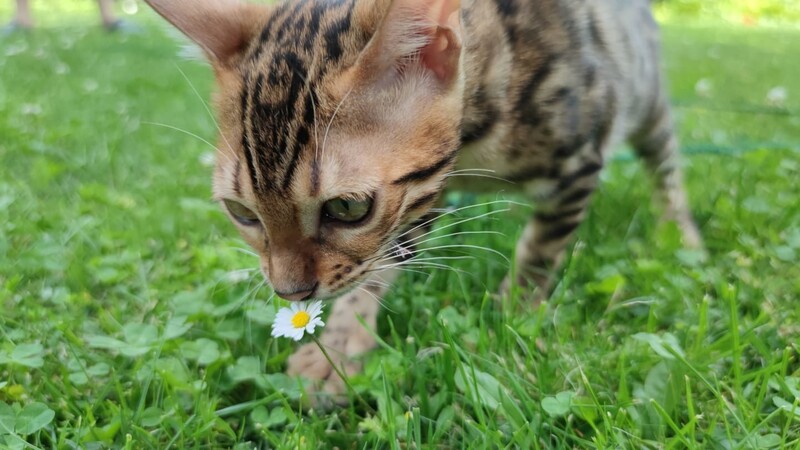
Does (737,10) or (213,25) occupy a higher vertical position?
(213,25)

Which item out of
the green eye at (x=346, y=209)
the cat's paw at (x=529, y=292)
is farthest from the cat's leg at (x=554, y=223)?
the green eye at (x=346, y=209)

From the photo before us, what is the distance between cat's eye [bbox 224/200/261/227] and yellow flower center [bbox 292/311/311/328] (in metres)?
0.28

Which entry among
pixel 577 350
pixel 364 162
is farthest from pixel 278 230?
pixel 577 350

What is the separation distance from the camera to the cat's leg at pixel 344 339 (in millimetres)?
1663

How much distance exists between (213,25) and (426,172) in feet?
2.09

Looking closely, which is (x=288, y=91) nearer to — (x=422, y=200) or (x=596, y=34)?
(x=422, y=200)

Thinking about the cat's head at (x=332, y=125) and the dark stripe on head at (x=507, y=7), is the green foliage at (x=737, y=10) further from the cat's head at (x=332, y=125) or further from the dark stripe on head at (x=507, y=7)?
the cat's head at (x=332, y=125)

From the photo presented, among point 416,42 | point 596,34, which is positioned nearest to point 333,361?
point 416,42

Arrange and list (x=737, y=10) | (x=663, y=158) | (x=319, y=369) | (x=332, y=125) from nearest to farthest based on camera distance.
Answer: (x=332, y=125), (x=319, y=369), (x=663, y=158), (x=737, y=10)

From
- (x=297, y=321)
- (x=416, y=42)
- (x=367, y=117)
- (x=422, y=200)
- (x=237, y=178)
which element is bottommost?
(x=297, y=321)

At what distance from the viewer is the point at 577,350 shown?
1638 mm

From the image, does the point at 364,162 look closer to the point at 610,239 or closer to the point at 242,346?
the point at 242,346

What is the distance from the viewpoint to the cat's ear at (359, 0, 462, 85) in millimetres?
1311

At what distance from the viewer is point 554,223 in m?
2.13
